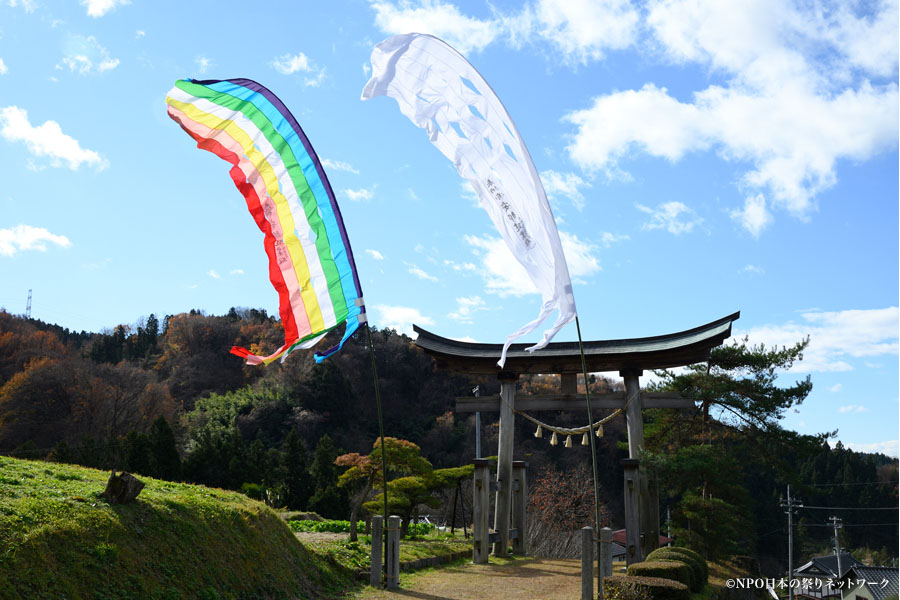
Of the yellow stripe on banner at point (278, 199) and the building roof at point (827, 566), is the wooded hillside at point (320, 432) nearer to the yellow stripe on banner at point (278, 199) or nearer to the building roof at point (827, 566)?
the building roof at point (827, 566)

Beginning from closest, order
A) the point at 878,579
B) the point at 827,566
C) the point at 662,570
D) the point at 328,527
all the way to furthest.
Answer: the point at 662,570
the point at 328,527
the point at 878,579
the point at 827,566

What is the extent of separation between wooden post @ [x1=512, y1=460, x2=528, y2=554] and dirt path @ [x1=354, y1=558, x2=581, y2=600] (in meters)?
1.85

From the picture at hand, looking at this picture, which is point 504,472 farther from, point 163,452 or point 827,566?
point 827,566

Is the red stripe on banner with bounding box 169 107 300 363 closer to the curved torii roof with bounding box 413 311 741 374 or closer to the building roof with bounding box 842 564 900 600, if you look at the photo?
the curved torii roof with bounding box 413 311 741 374

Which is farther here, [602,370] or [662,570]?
[602,370]

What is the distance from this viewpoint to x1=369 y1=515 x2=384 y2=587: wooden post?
9461 mm

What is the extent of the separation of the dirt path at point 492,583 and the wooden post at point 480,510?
0.31m

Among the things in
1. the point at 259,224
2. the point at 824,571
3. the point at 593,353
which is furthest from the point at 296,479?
the point at 824,571

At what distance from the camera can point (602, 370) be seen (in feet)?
47.2

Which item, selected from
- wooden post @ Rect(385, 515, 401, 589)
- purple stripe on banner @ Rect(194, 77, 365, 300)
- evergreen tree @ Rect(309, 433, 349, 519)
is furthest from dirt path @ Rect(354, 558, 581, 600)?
evergreen tree @ Rect(309, 433, 349, 519)

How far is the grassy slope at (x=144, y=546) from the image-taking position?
19.2ft

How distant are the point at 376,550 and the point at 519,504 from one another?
735cm

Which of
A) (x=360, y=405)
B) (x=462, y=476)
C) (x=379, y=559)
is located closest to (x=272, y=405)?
(x=360, y=405)

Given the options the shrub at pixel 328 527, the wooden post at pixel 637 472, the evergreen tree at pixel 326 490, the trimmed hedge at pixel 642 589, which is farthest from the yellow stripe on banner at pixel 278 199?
the evergreen tree at pixel 326 490
